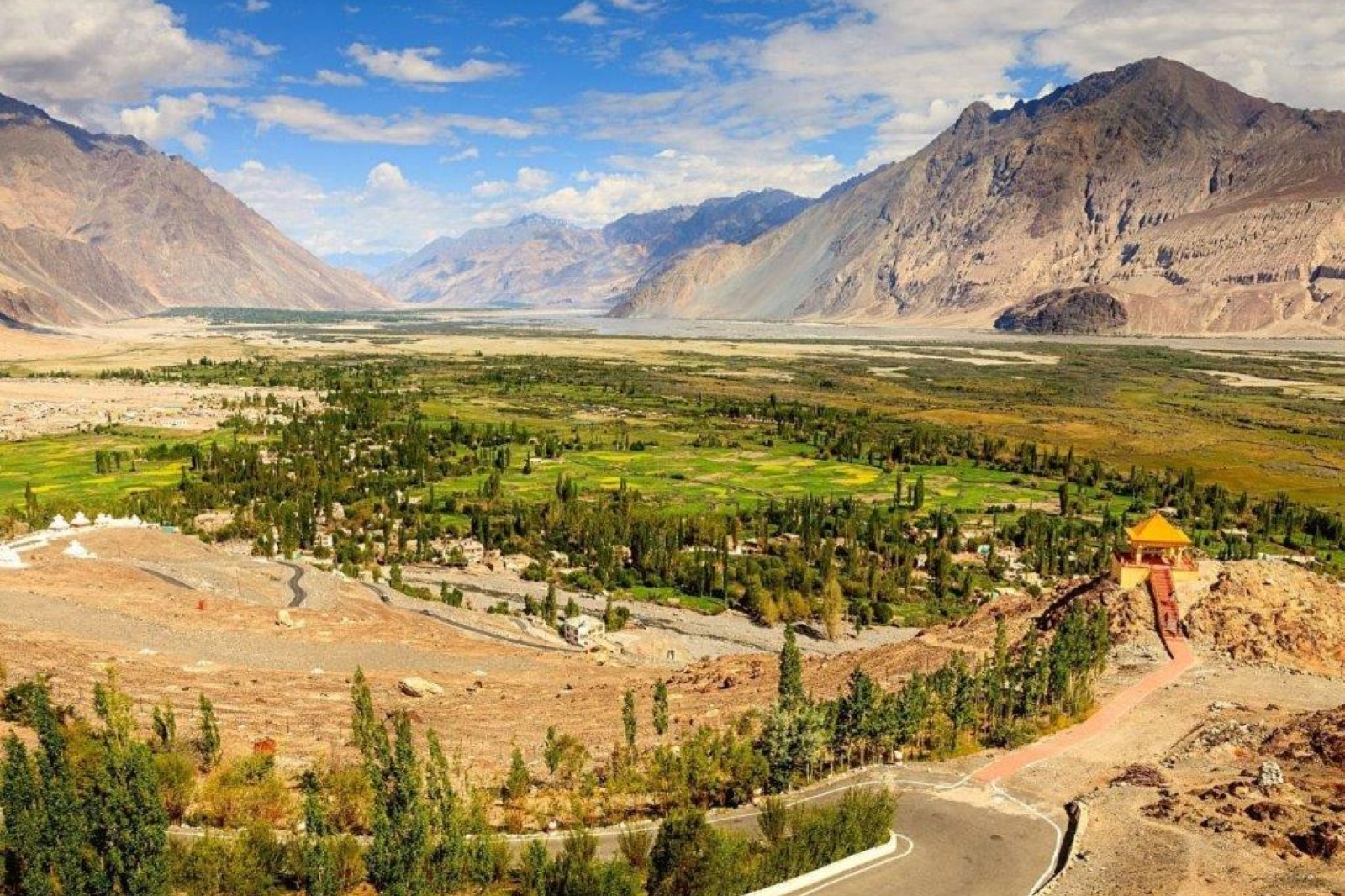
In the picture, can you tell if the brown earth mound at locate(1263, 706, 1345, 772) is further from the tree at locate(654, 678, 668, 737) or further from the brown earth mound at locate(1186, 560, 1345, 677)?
the tree at locate(654, 678, 668, 737)

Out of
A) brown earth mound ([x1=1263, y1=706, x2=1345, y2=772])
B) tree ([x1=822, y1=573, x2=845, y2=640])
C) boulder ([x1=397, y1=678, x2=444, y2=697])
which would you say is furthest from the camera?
tree ([x1=822, y1=573, x2=845, y2=640])

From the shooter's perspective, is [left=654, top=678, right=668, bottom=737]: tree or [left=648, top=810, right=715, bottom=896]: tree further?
[left=654, top=678, right=668, bottom=737]: tree

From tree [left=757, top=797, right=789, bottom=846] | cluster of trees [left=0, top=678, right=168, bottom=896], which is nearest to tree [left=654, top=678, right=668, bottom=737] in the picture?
tree [left=757, top=797, right=789, bottom=846]

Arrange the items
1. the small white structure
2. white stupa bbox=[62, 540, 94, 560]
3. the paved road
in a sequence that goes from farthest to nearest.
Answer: the small white structure, the paved road, white stupa bbox=[62, 540, 94, 560]

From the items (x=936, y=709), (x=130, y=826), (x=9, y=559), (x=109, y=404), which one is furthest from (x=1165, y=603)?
(x=109, y=404)

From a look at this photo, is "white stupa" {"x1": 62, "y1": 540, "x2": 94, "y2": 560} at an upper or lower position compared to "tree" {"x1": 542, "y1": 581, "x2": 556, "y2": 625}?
upper

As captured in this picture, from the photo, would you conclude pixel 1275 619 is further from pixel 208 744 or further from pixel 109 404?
pixel 109 404

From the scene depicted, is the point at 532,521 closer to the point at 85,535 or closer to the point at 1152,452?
the point at 85,535
